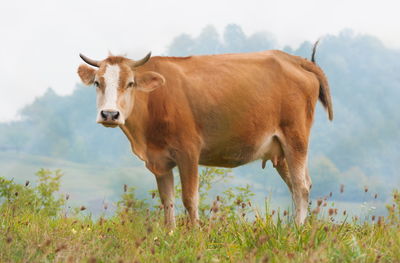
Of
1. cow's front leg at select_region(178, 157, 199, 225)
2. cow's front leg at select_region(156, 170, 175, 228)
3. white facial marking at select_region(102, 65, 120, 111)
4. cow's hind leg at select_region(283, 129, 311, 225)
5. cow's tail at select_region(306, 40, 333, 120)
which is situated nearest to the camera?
white facial marking at select_region(102, 65, 120, 111)

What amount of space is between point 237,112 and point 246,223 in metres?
2.35

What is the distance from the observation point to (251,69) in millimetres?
9266

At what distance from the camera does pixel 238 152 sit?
8.80 metres

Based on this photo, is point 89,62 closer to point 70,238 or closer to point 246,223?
point 70,238

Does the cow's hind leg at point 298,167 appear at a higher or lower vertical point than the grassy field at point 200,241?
higher

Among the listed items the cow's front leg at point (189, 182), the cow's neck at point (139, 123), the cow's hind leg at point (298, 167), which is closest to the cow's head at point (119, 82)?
the cow's neck at point (139, 123)

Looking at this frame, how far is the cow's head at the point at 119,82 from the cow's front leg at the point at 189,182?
1059mm

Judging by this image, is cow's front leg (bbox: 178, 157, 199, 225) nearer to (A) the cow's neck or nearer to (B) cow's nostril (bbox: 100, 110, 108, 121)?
(A) the cow's neck

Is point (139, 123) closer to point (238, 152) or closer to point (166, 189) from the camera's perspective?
point (166, 189)

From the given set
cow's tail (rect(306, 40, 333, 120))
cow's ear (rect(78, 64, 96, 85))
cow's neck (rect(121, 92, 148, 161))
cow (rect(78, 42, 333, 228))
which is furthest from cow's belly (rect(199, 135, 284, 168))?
cow's ear (rect(78, 64, 96, 85))

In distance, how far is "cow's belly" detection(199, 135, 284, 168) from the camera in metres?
8.59

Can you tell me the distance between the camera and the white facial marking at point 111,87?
762 cm

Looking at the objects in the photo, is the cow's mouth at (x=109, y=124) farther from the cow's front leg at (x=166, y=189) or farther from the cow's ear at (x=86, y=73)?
the cow's front leg at (x=166, y=189)

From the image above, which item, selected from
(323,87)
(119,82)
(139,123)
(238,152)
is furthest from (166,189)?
(323,87)
